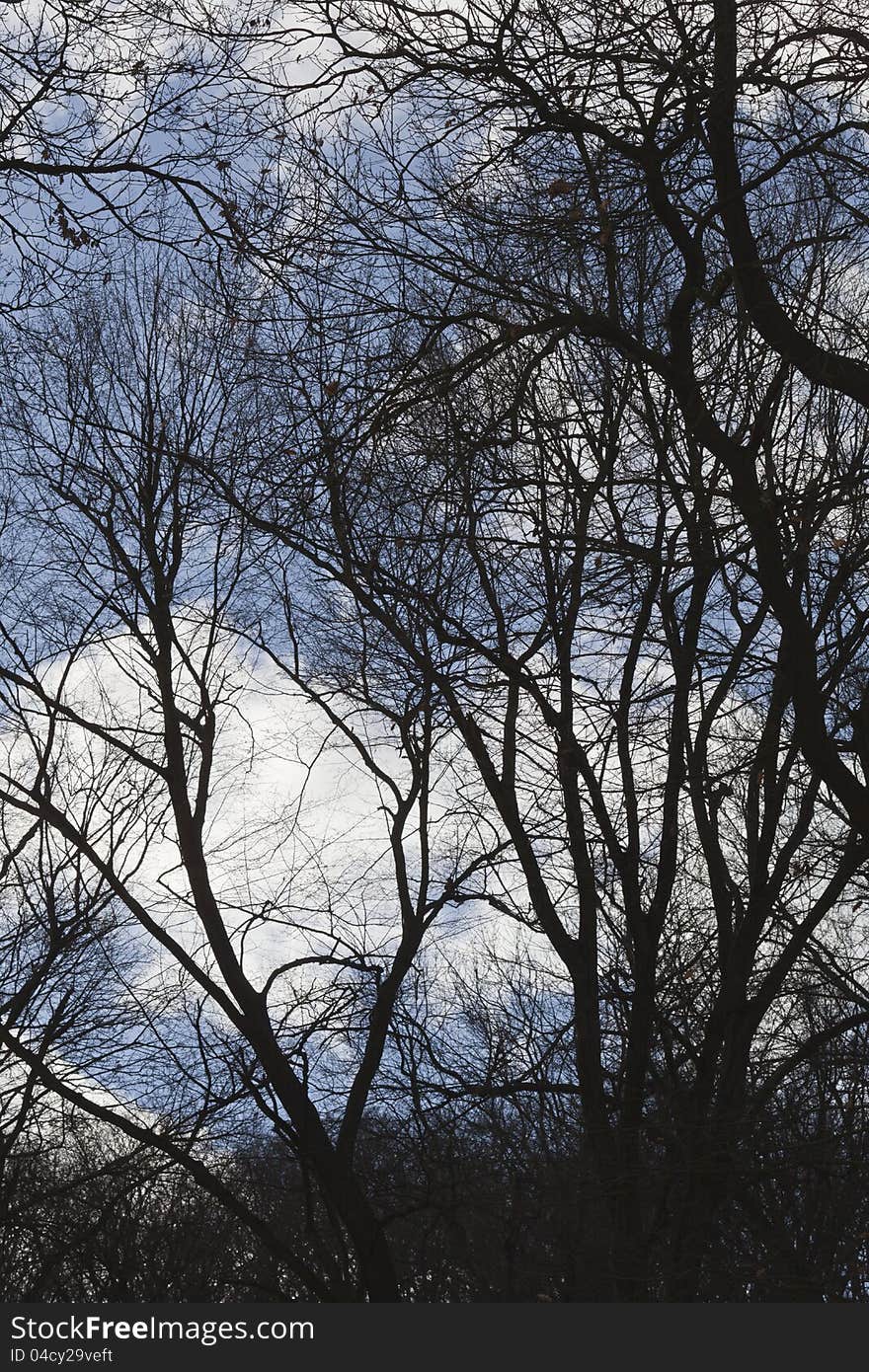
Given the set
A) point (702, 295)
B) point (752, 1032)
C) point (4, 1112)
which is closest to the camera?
Answer: point (702, 295)

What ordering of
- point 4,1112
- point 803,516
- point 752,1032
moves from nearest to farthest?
point 803,516 → point 752,1032 → point 4,1112

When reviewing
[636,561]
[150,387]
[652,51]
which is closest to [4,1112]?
[150,387]

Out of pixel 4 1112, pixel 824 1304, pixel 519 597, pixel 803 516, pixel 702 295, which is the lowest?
pixel 824 1304

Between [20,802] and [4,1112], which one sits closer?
[20,802]

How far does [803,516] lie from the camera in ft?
16.6

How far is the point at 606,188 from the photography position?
515cm

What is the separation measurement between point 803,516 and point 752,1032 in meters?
3.56

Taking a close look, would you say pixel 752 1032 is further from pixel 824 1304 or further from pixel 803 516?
pixel 803 516

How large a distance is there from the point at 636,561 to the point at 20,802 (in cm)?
577

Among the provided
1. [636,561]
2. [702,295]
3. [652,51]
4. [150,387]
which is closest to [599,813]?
[636,561]

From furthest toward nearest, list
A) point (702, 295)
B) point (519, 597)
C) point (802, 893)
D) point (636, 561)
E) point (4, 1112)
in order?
point (4, 1112) → point (802, 893) → point (519, 597) → point (636, 561) → point (702, 295)

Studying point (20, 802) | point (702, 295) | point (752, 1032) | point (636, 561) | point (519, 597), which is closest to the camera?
point (702, 295)

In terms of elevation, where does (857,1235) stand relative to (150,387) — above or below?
below

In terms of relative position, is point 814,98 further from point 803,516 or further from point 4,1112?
point 4,1112
